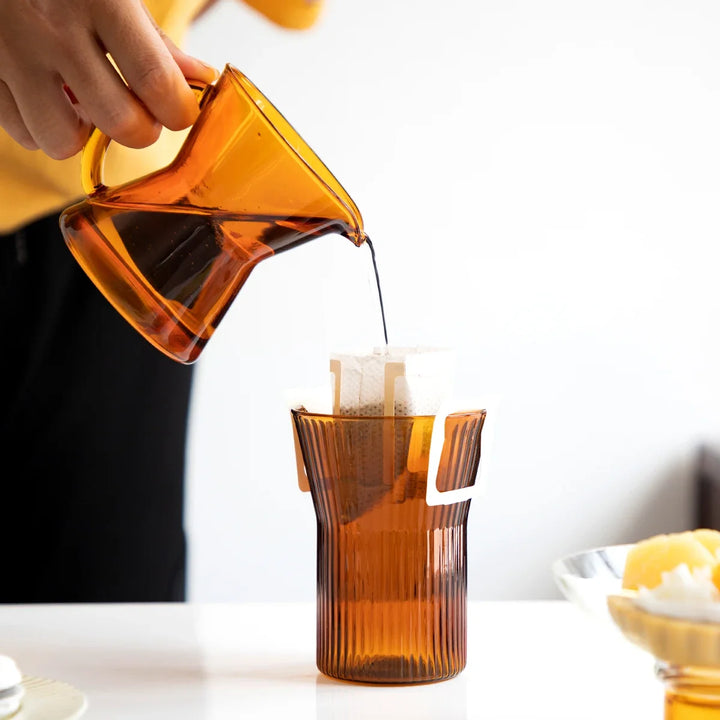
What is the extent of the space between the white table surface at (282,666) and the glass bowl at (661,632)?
0.02m

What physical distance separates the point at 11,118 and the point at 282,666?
42 cm

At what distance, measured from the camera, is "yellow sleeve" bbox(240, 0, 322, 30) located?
1337 mm

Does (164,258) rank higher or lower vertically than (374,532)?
higher

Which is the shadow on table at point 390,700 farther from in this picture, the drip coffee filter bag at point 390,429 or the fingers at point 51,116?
the fingers at point 51,116

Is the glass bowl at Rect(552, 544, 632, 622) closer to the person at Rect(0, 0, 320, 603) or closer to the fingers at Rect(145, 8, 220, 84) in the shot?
the fingers at Rect(145, 8, 220, 84)

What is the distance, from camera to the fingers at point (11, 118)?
0.77m

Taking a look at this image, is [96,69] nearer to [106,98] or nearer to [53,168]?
[106,98]

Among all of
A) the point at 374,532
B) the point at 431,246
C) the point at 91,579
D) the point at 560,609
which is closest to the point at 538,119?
the point at 431,246

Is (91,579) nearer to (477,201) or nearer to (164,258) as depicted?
(164,258)

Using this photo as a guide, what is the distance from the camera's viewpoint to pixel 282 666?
0.76 meters

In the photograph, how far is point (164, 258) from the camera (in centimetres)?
69

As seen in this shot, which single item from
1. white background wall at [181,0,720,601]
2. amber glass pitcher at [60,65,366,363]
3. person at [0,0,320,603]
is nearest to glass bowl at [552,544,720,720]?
amber glass pitcher at [60,65,366,363]

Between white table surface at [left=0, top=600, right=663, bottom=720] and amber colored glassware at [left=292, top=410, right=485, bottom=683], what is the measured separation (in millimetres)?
19

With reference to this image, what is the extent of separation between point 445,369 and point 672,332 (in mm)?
1885
